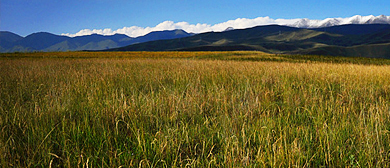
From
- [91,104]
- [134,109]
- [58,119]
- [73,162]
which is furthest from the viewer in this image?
[91,104]

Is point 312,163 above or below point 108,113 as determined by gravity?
below

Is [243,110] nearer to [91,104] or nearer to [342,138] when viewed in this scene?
[342,138]

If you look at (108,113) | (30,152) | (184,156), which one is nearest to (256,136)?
(184,156)

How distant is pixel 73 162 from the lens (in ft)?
6.43

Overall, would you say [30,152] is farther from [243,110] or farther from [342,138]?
[342,138]

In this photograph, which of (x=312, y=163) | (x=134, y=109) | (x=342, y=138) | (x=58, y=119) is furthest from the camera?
(x=134, y=109)

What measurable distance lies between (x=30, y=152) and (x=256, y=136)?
7.07ft

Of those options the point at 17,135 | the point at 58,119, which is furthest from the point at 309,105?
the point at 17,135

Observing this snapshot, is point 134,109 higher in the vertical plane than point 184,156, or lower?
higher

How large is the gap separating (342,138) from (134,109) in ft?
8.13

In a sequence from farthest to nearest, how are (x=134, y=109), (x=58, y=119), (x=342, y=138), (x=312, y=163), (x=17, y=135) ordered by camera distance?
(x=134, y=109), (x=58, y=119), (x=17, y=135), (x=342, y=138), (x=312, y=163)

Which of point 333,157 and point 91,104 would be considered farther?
point 91,104

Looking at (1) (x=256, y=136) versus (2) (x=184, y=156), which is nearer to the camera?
(2) (x=184, y=156)

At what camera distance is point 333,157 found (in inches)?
81.0
